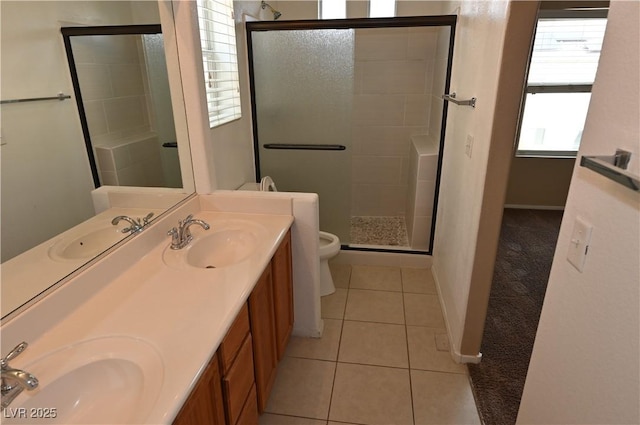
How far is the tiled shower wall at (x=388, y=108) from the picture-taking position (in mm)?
3338

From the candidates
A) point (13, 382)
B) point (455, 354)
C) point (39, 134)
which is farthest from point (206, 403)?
point (455, 354)

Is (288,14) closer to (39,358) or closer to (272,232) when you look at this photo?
(272,232)

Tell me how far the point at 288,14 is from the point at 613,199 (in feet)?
10.6

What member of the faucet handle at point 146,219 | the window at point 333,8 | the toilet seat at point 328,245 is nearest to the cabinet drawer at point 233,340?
the faucet handle at point 146,219

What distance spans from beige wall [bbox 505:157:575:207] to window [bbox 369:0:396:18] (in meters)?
2.00

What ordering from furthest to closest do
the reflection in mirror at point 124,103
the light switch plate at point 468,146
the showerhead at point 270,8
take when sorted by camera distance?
the showerhead at point 270,8 → the light switch plate at point 468,146 → the reflection in mirror at point 124,103

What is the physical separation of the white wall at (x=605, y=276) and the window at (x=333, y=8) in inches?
116

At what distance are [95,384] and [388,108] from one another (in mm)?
3195

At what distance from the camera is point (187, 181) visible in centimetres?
195

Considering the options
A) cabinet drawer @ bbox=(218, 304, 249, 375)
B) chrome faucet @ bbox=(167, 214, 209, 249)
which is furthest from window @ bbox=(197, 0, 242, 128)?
cabinet drawer @ bbox=(218, 304, 249, 375)

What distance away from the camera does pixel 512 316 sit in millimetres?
2412

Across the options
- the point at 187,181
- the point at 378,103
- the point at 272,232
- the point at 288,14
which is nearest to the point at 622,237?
the point at 272,232

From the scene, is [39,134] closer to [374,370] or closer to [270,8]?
[374,370]

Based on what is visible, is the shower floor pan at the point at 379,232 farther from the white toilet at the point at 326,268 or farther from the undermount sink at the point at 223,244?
the undermount sink at the point at 223,244
